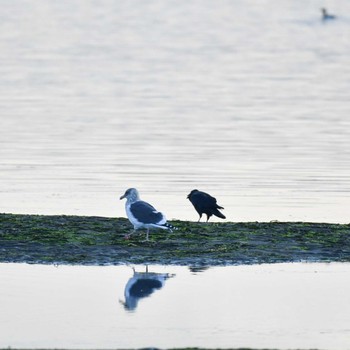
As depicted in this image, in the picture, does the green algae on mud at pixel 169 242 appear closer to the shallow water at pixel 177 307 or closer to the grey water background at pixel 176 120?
the shallow water at pixel 177 307

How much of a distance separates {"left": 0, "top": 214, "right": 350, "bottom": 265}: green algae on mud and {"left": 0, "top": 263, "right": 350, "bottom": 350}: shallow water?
Answer: 472 mm

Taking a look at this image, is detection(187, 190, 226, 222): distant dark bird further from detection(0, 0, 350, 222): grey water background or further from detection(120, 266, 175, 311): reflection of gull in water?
detection(120, 266, 175, 311): reflection of gull in water

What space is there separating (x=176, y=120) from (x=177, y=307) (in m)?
29.4

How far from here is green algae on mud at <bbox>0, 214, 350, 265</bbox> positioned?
62.7 ft

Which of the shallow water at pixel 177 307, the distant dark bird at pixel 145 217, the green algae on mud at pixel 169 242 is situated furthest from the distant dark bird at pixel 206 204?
the shallow water at pixel 177 307

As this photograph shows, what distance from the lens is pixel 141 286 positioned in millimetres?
17344

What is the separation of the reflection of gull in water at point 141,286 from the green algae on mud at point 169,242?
86 cm

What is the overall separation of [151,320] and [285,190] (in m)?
13.7

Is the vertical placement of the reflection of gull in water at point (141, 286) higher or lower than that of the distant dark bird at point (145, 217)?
lower

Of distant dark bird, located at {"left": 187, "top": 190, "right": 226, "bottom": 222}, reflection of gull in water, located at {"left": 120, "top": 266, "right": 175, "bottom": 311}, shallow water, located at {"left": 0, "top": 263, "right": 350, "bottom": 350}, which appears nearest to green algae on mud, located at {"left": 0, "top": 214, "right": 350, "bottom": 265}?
shallow water, located at {"left": 0, "top": 263, "right": 350, "bottom": 350}

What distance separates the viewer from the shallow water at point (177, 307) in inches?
571

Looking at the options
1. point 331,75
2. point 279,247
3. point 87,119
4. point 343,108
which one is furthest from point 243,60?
point 279,247

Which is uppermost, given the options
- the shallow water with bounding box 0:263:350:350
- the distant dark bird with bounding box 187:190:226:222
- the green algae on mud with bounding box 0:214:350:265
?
the distant dark bird with bounding box 187:190:226:222

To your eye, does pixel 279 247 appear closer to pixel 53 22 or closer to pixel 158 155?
pixel 158 155
